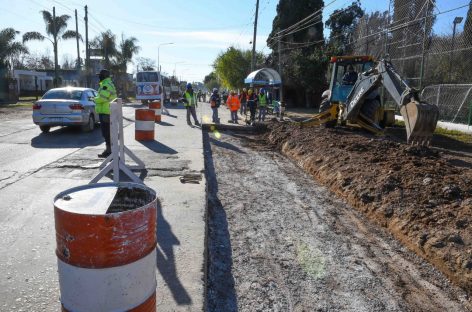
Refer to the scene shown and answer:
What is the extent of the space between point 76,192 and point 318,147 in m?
9.02

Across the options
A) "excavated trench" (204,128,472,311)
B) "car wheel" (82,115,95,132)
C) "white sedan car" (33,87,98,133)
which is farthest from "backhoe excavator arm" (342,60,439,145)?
"car wheel" (82,115,95,132)

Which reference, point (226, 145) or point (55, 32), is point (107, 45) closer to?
point (55, 32)

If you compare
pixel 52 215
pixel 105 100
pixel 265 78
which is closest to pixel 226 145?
pixel 105 100

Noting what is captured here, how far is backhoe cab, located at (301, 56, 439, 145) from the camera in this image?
863cm

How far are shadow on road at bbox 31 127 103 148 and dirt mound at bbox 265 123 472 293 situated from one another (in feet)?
19.6

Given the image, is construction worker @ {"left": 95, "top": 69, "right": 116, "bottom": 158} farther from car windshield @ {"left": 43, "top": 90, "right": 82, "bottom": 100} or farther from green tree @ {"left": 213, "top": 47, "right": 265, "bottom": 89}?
green tree @ {"left": 213, "top": 47, "right": 265, "bottom": 89}

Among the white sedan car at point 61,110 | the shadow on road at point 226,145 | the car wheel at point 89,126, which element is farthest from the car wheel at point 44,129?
the shadow on road at point 226,145

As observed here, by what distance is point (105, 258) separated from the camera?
2.20m

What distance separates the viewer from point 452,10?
500 inches

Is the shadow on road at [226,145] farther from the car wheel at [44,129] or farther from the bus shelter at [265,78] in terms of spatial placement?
the bus shelter at [265,78]

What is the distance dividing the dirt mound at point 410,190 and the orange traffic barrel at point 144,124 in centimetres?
420

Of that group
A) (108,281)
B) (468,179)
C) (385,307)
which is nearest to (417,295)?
(385,307)

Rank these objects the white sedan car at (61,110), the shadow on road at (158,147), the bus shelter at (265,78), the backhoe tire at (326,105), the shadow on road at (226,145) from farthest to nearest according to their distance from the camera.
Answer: the bus shelter at (265,78), the backhoe tire at (326,105), the white sedan car at (61,110), the shadow on road at (226,145), the shadow on road at (158,147)

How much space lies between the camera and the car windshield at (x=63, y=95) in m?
13.2
